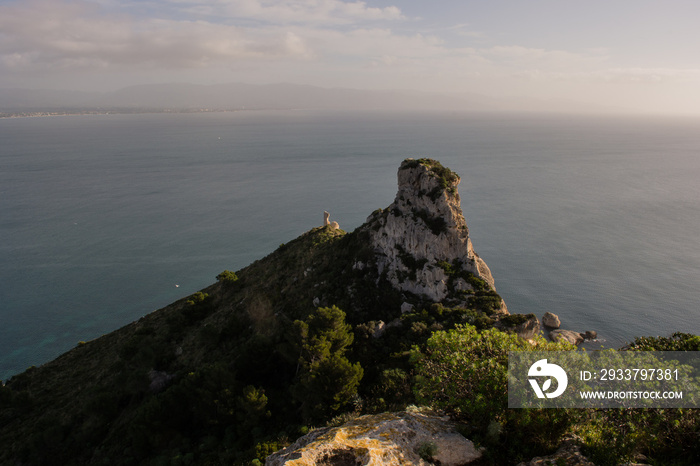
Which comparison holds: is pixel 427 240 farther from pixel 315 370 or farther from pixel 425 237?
pixel 315 370

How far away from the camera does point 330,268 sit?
5131 cm

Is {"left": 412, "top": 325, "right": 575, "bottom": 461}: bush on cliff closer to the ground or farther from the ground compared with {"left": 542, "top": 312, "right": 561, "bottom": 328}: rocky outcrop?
farther from the ground

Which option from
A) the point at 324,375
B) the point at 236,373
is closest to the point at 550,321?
the point at 324,375

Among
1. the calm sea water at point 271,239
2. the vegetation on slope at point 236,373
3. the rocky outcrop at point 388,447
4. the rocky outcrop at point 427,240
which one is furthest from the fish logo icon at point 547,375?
the calm sea water at point 271,239

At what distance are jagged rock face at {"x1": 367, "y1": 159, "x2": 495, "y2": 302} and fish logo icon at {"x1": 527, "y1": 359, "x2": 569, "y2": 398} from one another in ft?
96.5

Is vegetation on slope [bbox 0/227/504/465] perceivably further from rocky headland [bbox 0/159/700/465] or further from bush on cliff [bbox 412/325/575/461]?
bush on cliff [bbox 412/325/575/461]

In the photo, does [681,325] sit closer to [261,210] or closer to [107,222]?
[261,210]

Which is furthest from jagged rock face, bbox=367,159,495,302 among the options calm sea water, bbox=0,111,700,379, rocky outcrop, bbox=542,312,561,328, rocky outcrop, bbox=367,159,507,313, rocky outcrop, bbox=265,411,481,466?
calm sea water, bbox=0,111,700,379

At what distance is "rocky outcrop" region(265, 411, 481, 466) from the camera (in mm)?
12750

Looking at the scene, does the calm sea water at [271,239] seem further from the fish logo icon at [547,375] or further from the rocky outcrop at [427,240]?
the fish logo icon at [547,375]

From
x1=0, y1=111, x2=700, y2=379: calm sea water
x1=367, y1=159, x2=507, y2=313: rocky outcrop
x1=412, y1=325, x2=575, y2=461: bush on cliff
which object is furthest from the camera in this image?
x1=0, y1=111, x2=700, y2=379: calm sea water

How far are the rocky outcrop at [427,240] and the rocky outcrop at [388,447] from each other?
97.6 ft

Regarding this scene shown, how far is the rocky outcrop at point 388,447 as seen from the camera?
12750mm

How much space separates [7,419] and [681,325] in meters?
112
